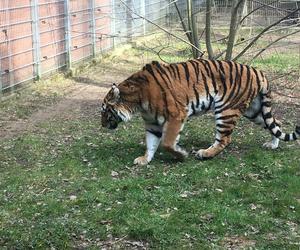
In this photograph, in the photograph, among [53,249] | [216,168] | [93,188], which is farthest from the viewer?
[216,168]

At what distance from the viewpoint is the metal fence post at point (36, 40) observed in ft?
35.6

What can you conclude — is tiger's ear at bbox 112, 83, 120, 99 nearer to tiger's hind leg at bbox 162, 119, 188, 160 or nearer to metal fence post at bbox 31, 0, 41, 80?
tiger's hind leg at bbox 162, 119, 188, 160

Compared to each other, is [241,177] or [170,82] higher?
[170,82]

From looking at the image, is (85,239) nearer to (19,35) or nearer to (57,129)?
(57,129)

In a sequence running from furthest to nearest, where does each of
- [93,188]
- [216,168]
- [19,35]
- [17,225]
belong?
[19,35] < [216,168] < [93,188] < [17,225]

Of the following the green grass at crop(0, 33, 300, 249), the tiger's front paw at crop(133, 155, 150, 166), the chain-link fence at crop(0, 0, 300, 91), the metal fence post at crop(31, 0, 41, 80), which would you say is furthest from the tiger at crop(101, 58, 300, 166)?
the metal fence post at crop(31, 0, 41, 80)

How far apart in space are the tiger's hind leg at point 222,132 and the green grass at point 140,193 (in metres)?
0.12

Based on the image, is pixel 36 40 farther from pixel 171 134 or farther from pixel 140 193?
pixel 140 193

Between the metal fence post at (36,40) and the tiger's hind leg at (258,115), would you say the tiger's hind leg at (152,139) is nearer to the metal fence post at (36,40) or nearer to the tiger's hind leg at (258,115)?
the tiger's hind leg at (258,115)

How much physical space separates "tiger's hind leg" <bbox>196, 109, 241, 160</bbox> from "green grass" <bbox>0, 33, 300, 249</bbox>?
0.39 feet

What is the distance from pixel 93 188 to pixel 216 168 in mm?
1412

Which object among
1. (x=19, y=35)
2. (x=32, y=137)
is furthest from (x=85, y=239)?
(x=19, y=35)

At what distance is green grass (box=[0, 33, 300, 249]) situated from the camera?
4.72 meters

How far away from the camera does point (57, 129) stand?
8195 mm
